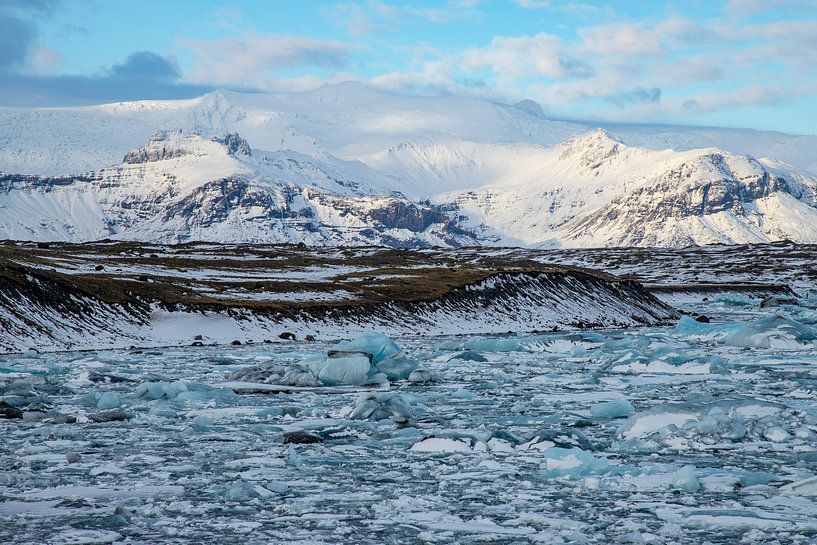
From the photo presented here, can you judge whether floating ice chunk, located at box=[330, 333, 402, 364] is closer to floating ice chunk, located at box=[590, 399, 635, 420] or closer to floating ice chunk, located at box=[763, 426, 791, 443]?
floating ice chunk, located at box=[590, 399, 635, 420]

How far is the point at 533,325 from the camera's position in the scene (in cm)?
6397

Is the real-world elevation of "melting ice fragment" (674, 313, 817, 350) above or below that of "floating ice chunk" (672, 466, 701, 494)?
below

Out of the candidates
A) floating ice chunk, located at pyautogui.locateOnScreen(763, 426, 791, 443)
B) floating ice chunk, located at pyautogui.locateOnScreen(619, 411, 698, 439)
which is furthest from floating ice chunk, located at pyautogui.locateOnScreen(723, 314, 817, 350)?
floating ice chunk, located at pyautogui.locateOnScreen(619, 411, 698, 439)

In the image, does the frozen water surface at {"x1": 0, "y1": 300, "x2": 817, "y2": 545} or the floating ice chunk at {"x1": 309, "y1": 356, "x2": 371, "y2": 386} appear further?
the floating ice chunk at {"x1": 309, "y1": 356, "x2": 371, "y2": 386}

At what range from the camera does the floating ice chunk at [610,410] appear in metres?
24.1

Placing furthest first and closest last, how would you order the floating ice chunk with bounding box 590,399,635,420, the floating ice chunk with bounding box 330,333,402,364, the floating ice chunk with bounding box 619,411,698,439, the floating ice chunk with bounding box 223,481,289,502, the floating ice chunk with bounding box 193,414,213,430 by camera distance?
the floating ice chunk with bounding box 330,333,402,364 < the floating ice chunk with bounding box 590,399,635,420 < the floating ice chunk with bounding box 193,414,213,430 < the floating ice chunk with bounding box 619,411,698,439 < the floating ice chunk with bounding box 223,481,289,502

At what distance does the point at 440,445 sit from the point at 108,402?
9.56 meters

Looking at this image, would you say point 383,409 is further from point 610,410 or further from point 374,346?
point 374,346

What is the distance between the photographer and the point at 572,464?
17688 mm

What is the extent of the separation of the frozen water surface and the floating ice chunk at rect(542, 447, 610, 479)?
0.04 meters

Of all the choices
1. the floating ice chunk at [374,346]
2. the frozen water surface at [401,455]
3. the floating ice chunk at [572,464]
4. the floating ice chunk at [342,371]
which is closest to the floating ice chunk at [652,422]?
the frozen water surface at [401,455]

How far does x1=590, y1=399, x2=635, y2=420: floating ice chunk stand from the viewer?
24109mm

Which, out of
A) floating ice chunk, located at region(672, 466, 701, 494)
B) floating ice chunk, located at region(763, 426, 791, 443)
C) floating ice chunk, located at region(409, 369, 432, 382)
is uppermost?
floating ice chunk, located at region(672, 466, 701, 494)

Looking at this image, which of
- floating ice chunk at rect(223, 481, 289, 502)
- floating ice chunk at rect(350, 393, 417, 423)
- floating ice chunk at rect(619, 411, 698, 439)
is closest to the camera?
floating ice chunk at rect(223, 481, 289, 502)
